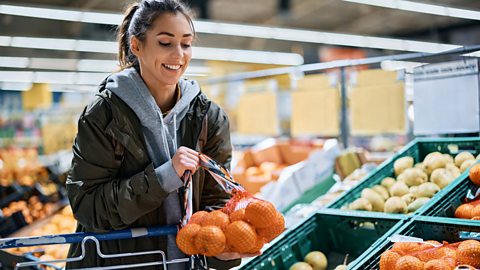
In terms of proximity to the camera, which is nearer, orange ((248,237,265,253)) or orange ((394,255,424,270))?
orange ((248,237,265,253))

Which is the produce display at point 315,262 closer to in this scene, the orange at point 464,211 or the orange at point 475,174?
the orange at point 464,211

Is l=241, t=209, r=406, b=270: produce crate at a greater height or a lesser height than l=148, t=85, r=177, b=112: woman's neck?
lesser

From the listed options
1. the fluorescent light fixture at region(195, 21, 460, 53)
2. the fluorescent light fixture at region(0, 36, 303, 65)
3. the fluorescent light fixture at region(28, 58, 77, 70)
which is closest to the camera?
the fluorescent light fixture at region(195, 21, 460, 53)

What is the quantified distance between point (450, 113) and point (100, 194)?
2.52 m

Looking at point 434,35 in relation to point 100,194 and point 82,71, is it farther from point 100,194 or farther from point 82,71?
point 100,194

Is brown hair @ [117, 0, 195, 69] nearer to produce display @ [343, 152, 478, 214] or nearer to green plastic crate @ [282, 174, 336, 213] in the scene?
produce display @ [343, 152, 478, 214]

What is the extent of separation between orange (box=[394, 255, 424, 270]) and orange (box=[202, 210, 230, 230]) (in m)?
0.70

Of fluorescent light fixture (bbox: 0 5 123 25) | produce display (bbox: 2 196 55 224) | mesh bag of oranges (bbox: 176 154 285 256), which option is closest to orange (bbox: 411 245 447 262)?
mesh bag of oranges (bbox: 176 154 285 256)

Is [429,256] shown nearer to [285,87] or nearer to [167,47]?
[167,47]

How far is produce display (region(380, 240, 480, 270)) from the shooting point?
70.9 inches

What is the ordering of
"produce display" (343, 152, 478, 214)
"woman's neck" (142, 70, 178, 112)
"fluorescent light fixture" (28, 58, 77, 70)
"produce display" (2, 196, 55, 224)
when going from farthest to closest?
"fluorescent light fixture" (28, 58, 77, 70)
"produce display" (2, 196, 55, 224)
"produce display" (343, 152, 478, 214)
"woman's neck" (142, 70, 178, 112)

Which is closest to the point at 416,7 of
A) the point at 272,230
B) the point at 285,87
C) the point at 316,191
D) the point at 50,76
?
the point at 285,87

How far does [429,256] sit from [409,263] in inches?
5.3

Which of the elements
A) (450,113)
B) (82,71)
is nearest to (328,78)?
(450,113)
